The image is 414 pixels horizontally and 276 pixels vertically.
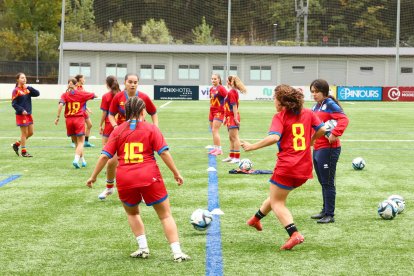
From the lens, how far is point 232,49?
62.1 metres

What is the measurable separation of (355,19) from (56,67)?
1187 inches

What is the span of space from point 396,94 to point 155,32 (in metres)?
26.8

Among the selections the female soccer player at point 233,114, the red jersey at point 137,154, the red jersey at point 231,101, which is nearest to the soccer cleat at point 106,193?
the red jersey at point 137,154

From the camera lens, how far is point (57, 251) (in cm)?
711

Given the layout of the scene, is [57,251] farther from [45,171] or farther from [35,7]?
[35,7]

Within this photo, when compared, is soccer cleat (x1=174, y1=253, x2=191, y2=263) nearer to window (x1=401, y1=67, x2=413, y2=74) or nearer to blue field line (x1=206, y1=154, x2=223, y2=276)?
blue field line (x1=206, y1=154, x2=223, y2=276)

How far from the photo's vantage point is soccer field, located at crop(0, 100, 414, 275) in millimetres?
6539

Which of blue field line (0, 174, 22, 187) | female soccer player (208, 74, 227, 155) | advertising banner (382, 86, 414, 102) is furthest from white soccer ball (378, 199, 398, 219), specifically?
advertising banner (382, 86, 414, 102)

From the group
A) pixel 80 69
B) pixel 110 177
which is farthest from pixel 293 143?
pixel 80 69

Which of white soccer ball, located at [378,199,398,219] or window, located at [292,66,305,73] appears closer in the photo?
white soccer ball, located at [378,199,398,219]

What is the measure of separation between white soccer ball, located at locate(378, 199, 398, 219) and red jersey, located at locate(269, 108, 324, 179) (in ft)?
6.22

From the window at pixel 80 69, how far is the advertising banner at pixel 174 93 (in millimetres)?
14902

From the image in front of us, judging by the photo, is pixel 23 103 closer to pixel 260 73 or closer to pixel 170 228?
pixel 170 228

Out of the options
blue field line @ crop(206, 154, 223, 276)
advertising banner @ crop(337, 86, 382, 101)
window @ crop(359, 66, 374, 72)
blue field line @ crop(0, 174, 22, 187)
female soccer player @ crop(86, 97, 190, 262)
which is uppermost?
window @ crop(359, 66, 374, 72)
